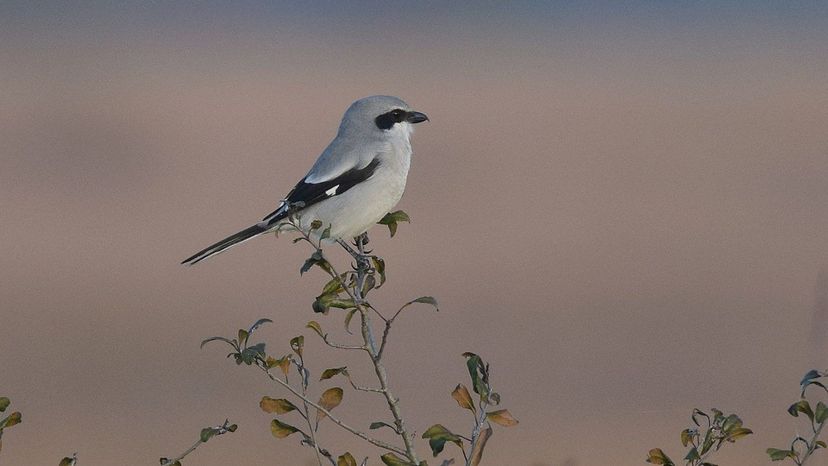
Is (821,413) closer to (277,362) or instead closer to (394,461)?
(394,461)

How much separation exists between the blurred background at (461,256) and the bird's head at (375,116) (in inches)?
65.3

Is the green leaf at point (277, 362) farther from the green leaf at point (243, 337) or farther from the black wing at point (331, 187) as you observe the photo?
the black wing at point (331, 187)

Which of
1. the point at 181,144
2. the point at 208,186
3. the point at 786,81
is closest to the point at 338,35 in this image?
the point at 786,81

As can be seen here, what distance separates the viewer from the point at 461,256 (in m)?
12.4

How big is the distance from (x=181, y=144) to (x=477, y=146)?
4.40 m

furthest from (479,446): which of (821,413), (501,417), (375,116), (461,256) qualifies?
(461,256)

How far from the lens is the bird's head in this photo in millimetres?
4484

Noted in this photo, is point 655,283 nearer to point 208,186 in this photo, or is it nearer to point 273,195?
point 273,195

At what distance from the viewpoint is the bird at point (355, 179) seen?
4.16 m

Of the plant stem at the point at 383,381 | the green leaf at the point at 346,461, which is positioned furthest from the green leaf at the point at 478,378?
the green leaf at the point at 346,461

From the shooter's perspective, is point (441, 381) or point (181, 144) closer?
point (441, 381)

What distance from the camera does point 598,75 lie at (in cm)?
2777

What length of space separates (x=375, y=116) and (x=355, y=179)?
0.35 meters

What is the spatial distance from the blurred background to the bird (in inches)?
62.1
